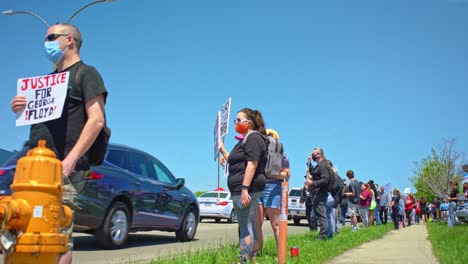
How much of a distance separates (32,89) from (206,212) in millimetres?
19614

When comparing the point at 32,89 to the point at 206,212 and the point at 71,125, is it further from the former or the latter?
the point at 206,212

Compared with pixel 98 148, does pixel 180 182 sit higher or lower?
higher

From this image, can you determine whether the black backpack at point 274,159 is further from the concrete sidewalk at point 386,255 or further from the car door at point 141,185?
the car door at point 141,185

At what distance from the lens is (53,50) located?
354 cm

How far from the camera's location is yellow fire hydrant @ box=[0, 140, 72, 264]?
2.29m

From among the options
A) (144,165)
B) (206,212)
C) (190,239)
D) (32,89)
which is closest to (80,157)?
(32,89)

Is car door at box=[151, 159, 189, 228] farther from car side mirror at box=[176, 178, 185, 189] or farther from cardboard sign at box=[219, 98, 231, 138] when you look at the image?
cardboard sign at box=[219, 98, 231, 138]

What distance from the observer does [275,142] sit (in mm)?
7391

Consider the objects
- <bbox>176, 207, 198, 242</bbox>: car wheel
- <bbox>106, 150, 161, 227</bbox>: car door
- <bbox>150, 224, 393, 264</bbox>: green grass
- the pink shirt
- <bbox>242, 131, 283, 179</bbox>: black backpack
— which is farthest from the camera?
the pink shirt

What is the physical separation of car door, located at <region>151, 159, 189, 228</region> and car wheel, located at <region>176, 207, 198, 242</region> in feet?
0.86

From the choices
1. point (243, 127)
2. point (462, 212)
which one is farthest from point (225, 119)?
point (462, 212)

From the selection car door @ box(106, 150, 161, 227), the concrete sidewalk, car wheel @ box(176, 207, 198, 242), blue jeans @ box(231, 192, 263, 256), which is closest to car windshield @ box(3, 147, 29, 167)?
car door @ box(106, 150, 161, 227)

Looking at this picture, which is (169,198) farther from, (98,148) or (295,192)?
(295,192)

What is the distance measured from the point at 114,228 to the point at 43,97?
5.95 meters
